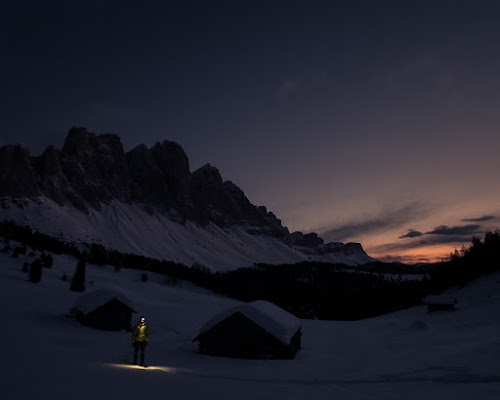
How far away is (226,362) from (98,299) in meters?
16.6

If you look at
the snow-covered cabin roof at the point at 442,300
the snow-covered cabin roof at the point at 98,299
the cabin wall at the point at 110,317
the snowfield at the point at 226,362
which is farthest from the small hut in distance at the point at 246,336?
the snow-covered cabin roof at the point at 442,300

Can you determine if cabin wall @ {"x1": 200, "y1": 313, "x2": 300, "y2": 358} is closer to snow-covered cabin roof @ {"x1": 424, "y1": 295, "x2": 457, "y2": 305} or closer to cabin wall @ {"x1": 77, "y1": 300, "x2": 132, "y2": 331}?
cabin wall @ {"x1": 77, "y1": 300, "x2": 132, "y2": 331}

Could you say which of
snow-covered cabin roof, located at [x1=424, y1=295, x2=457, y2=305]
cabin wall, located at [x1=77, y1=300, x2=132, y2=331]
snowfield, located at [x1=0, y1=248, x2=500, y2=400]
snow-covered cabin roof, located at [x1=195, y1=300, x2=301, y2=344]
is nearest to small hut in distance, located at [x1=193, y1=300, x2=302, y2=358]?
snow-covered cabin roof, located at [x1=195, y1=300, x2=301, y2=344]

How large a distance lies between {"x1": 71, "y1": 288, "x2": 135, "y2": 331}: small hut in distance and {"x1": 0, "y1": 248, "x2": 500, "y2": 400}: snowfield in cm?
158

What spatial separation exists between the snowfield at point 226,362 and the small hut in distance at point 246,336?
1145mm

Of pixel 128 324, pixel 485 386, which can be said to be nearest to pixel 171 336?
pixel 128 324

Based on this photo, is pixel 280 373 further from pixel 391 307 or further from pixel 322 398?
pixel 391 307

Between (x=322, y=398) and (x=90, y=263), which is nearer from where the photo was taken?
(x=322, y=398)

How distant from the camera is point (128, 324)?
33406 millimetres

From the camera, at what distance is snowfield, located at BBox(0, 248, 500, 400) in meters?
10.4

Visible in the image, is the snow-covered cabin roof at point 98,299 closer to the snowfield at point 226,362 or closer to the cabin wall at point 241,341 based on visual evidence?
the snowfield at point 226,362

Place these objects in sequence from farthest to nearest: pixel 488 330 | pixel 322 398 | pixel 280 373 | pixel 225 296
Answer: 1. pixel 225 296
2. pixel 488 330
3. pixel 280 373
4. pixel 322 398

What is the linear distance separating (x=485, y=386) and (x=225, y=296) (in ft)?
294

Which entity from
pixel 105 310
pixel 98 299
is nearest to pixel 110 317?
pixel 105 310
